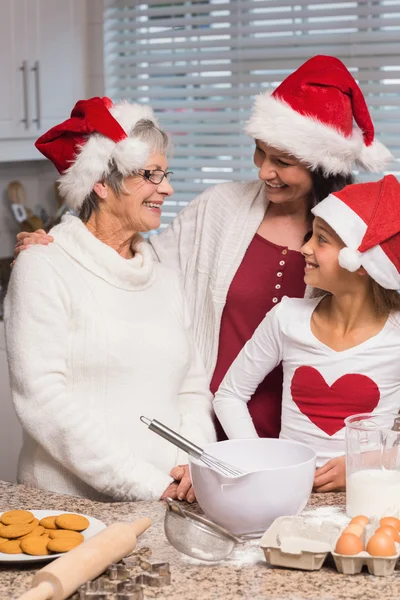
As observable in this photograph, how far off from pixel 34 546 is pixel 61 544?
1.5 inches

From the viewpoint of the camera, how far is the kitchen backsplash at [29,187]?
3924 millimetres

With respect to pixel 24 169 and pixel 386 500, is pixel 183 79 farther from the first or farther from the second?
pixel 386 500

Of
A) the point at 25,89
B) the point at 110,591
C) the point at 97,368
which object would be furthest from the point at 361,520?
the point at 25,89

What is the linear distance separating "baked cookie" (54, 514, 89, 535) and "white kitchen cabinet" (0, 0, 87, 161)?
2.38m

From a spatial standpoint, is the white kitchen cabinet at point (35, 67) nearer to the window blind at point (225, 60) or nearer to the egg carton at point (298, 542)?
the window blind at point (225, 60)

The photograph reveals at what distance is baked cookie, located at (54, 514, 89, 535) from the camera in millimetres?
1372

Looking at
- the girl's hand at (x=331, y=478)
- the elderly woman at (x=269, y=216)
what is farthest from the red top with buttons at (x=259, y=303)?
the girl's hand at (x=331, y=478)

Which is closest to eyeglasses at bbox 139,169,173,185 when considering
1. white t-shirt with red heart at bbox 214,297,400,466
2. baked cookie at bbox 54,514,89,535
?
white t-shirt with red heart at bbox 214,297,400,466

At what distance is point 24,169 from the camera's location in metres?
4.05

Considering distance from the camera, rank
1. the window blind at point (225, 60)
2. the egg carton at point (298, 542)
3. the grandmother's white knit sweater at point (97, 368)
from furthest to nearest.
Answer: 1. the window blind at point (225, 60)
2. the grandmother's white knit sweater at point (97, 368)
3. the egg carton at point (298, 542)

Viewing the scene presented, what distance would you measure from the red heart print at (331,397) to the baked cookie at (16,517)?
0.68m

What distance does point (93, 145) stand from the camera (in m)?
1.95

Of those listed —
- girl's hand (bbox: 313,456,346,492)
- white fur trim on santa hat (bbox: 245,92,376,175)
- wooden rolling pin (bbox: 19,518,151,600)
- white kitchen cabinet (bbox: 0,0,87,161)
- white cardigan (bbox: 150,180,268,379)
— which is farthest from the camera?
white kitchen cabinet (bbox: 0,0,87,161)

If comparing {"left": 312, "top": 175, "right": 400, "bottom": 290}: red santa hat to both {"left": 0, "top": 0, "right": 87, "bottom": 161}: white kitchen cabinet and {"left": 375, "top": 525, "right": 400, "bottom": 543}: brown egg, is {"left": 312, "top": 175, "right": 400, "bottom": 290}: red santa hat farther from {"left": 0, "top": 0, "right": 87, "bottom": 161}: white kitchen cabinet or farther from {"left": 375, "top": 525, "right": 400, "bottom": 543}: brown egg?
{"left": 0, "top": 0, "right": 87, "bottom": 161}: white kitchen cabinet
